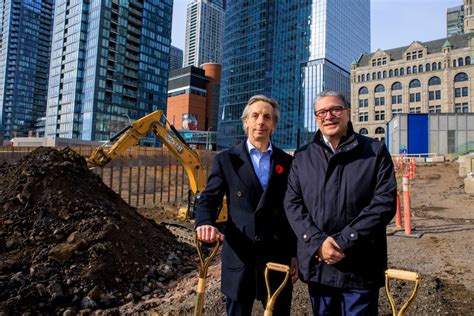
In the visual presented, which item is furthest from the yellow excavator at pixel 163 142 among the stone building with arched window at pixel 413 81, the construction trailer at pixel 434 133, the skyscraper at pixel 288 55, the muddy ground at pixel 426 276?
the skyscraper at pixel 288 55

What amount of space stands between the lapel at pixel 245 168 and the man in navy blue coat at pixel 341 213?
0.83ft

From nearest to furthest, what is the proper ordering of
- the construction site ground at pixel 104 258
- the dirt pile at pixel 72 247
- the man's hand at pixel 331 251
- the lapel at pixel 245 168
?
the man's hand at pixel 331 251 < the lapel at pixel 245 168 < the construction site ground at pixel 104 258 < the dirt pile at pixel 72 247

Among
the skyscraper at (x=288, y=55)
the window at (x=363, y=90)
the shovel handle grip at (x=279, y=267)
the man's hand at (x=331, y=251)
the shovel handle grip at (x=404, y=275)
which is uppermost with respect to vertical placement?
the skyscraper at (x=288, y=55)

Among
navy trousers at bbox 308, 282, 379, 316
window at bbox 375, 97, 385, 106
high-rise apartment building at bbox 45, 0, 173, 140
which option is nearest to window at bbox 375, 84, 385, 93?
window at bbox 375, 97, 385, 106

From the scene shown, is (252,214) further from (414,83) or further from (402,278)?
(414,83)

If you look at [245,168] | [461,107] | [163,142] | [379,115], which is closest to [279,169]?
[245,168]

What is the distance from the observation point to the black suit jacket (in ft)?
8.03

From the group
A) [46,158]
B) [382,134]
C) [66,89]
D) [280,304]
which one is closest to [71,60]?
[66,89]

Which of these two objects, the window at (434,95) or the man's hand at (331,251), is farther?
the window at (434,95)

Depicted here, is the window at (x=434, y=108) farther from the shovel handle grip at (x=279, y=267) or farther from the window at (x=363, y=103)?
the shovel handle grip at (x=279, y=267)

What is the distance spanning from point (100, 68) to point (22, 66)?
68.7 meters

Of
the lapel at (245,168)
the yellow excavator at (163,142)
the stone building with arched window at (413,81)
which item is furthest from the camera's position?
the stone building with arched window at (413,81)

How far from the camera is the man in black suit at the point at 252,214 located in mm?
2447

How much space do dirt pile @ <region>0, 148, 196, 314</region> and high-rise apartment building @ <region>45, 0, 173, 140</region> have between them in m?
73.2
